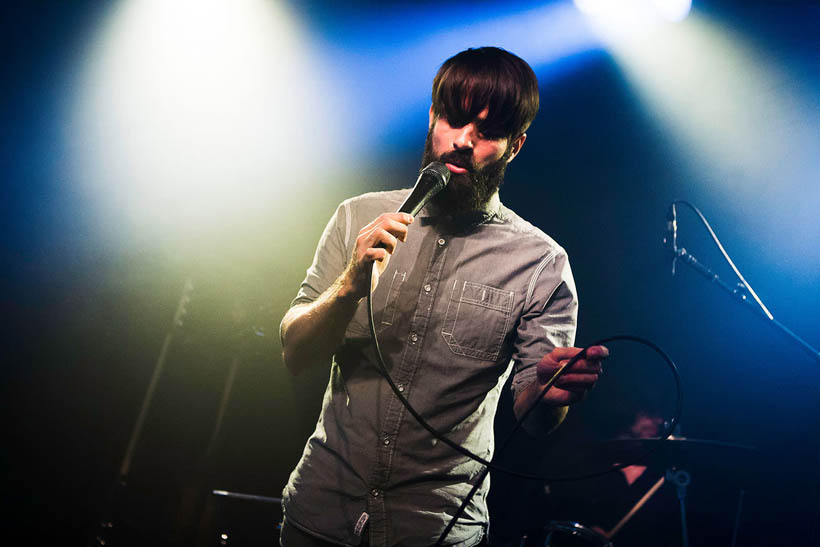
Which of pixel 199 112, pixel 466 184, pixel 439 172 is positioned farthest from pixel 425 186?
pixel 199 112

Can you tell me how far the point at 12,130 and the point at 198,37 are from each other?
1038 mm

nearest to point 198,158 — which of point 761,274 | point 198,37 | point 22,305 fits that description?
point 198,37

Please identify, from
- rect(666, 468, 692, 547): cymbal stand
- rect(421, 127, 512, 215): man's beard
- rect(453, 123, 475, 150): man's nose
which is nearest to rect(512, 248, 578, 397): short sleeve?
rect(421, 127, 512, 215): man's beard

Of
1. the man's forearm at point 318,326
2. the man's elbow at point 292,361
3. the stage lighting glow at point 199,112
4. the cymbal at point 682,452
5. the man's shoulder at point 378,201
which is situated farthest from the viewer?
the stage lighting glow at point 199,112

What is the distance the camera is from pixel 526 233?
1539mm

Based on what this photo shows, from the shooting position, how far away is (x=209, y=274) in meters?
3.28

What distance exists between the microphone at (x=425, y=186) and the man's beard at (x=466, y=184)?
0.78 feet

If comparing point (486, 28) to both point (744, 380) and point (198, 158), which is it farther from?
point (744, 380)

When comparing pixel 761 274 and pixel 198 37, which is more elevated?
pixel 198 37

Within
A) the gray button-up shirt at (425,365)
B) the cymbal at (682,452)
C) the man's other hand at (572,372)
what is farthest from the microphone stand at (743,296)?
the man's other hand at (572,372)

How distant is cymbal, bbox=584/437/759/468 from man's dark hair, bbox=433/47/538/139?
1.40m

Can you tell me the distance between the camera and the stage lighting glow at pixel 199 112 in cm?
275

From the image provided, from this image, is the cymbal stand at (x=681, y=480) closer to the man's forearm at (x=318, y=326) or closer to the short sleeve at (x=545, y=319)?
the short sleeve at (x=545, y=319)

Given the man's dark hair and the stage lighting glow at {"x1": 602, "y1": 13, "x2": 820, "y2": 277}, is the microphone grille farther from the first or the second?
the stage lighting glow at {"x1": 602, "y1": 13, "x2": 820, "y2": 277}
